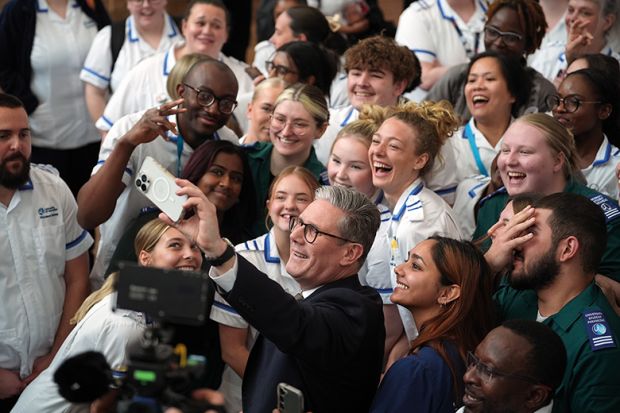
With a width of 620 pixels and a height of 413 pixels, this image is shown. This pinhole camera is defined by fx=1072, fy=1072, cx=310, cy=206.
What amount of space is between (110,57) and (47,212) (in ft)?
6.46

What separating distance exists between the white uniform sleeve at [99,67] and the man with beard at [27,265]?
1.74m

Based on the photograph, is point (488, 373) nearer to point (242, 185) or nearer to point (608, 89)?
point (242, 185)

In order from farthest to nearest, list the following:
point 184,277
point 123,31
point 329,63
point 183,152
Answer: point 123,31, point 329,63, point 183,152, point 184,277

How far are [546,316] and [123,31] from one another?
3585mm

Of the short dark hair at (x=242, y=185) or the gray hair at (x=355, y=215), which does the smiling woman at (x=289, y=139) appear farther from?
the gray hair at (x=355, y=215)

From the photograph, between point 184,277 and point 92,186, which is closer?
point 184,277

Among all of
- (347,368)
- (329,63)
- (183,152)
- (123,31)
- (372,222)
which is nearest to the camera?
(347,368)

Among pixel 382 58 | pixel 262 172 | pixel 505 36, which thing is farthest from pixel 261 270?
pixel 505 36

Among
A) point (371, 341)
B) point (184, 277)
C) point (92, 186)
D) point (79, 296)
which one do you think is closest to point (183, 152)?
point (92, 186)

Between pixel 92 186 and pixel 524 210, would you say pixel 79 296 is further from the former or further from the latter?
pixel 524 210

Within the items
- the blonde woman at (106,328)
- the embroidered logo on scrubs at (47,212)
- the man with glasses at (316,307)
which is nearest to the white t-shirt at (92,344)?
the blonde woman at (106,328)

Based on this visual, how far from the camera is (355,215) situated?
11.4ft

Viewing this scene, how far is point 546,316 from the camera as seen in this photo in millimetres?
3535

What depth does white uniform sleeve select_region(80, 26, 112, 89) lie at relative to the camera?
6.16 meters
